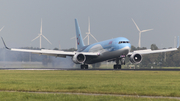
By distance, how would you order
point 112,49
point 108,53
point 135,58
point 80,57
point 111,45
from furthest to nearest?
point 80,57 < point 135,58 < point 108,53 < point 111,45 < point 112,49

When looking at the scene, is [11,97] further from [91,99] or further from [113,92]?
[113,92]

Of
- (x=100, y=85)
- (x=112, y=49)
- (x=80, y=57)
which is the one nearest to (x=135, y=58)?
(x=112, y=49)

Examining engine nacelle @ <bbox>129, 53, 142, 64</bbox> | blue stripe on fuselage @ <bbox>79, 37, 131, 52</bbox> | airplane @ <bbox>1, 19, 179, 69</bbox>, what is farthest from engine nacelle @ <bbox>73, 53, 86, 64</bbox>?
engine nacelle @ <bbox>129, 53, 142, 64</bbox>

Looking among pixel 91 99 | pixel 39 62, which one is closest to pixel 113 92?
pixel 91 99

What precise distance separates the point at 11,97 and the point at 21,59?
303 feet

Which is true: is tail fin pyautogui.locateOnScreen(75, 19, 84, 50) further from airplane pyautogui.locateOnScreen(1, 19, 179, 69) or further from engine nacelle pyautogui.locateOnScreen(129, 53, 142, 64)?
engine nacelle pyautogui.locateOnScreen(129, 53, 142, 64)

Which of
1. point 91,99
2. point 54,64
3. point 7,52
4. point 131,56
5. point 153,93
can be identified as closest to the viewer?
point 91,99

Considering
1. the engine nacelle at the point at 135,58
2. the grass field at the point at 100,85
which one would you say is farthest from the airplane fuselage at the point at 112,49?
the grass field at the point at 100,85

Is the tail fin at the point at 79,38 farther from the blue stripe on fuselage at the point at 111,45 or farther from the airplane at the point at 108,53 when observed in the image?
the blue stripe on fuselage at the point at 111,45

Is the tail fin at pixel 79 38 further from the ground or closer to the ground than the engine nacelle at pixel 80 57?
further from the ground

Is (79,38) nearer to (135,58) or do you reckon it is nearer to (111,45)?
(111,45)

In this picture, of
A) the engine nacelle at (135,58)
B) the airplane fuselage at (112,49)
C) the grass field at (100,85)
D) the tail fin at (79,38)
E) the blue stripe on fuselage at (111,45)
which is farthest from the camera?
the tail fin at (79,38)

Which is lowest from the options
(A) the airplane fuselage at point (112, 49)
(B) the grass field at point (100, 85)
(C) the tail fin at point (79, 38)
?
(B) the grass field at point (100, 85)

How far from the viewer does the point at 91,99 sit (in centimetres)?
1736
